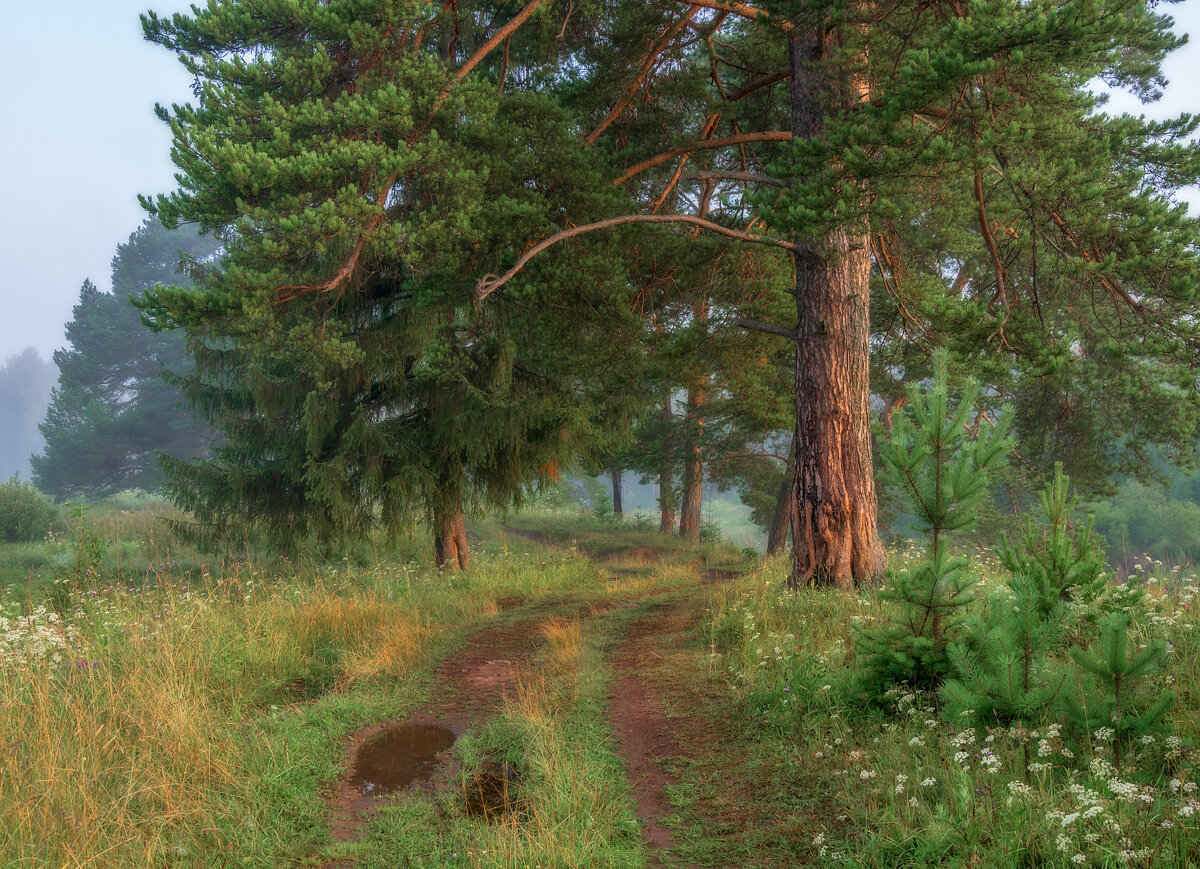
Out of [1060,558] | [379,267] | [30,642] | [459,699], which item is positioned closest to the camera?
[1060,558]

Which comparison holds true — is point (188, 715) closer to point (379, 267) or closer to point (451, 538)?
point (379, 267)

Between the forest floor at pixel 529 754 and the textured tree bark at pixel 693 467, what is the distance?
390 inches

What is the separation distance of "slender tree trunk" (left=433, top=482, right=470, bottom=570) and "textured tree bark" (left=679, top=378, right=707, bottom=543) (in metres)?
5.92

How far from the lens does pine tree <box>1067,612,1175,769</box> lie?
310 cm

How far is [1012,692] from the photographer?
355 centimetres

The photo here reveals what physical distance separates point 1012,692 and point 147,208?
9047mm

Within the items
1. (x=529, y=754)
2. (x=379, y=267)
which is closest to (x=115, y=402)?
(x=379, y=267)

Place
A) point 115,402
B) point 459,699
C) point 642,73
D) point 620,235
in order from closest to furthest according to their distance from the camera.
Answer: point 459,699, point 642,73, point 620,235, point 115,402

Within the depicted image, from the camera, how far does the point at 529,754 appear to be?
4.52 metres

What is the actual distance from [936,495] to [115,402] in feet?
155

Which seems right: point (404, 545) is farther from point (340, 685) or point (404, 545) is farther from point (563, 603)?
point (340, 685)

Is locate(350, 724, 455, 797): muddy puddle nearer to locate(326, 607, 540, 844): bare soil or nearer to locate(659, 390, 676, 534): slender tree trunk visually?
locate(326, 607, 540, 844): bare soil

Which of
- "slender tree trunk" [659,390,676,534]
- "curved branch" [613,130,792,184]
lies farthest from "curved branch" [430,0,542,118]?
"slender tree trunk" [659,390,676,534]

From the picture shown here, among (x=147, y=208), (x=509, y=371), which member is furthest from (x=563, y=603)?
(x=147, y=208)
